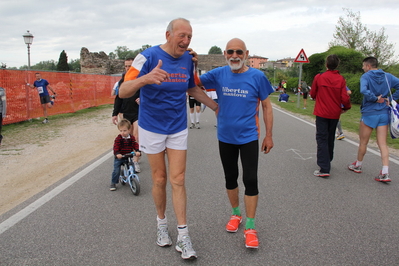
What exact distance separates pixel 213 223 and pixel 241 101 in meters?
1.34

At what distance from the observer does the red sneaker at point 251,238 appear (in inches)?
120

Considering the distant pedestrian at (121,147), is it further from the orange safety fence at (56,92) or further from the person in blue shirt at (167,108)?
the orange safety fence at (56,92)

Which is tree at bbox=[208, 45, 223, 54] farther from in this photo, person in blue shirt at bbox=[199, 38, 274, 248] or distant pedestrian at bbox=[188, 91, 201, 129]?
person in blue shirt at bbox=[199, 38, 274, 248]

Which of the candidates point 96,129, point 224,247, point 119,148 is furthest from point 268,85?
point 96,129

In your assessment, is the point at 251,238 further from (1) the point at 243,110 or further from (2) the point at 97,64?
(2) the point at 97,64

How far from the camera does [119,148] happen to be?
16.2 feet

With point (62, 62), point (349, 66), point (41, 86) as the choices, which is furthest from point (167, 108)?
point (62, 62)

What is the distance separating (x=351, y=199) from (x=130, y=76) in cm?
327

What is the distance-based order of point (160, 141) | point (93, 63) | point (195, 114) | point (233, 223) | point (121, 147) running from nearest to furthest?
point (160, 141), point (233, 223), point (121, 147), point (195, 114), point (93, 63)

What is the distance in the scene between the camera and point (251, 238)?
3111 mm

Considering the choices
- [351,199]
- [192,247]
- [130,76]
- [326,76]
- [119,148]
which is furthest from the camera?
[326,76]

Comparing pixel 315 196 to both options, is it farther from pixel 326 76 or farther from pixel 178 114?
pixel 178 114

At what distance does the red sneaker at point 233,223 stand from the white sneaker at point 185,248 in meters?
0.58

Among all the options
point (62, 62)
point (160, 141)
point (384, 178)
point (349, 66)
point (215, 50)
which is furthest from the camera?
point (215, 50)
